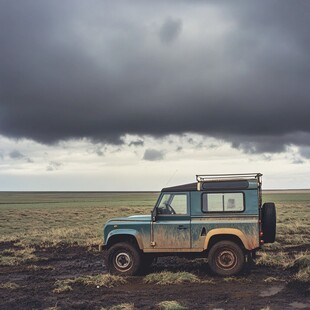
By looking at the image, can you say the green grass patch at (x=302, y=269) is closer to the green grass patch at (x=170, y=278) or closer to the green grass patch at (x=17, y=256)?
the green grass patch at (x=170, y=278)

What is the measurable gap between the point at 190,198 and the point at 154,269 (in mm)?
2963

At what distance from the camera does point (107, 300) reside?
34.1 ft

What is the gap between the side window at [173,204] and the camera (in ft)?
42.6

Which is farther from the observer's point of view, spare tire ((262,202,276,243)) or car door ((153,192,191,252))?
car door ((153,192,191,252))

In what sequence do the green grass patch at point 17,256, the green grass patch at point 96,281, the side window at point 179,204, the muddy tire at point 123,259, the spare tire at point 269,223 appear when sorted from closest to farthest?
1. the green grass patch at point 96,281
2. the spare tire at point 269,223
3. the side window at point 179,204
4. the muddy tire at point 123,259
5. the green grass patch at point 17,256

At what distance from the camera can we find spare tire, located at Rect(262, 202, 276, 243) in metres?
12.5

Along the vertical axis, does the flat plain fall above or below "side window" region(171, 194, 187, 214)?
below

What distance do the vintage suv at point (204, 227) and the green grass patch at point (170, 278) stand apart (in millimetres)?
614

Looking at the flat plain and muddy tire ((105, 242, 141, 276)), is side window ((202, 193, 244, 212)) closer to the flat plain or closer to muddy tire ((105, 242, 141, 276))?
the flat plain

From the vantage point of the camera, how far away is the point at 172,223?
508 inches

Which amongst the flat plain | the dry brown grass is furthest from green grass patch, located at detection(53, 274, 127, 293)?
the dry brown grass

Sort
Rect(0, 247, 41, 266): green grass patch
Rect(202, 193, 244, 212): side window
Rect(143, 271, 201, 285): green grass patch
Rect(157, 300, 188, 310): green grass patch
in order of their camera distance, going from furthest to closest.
→ Rect(0, 247, 41, 266): green grass patch < Rect(202, 193, 244, 212): side window < Rect(143, 271, 201, 285): green grass patch < Rect(157, 300, 188, 310): green grass patch

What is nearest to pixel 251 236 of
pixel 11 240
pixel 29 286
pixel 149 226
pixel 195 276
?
pixel 195 276

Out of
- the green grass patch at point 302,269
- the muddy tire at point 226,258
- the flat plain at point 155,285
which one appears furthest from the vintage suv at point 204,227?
the green grass patch at point 302,269
